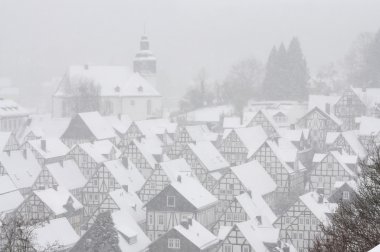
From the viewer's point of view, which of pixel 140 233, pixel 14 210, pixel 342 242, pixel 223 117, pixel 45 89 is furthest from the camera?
pixel 45 89

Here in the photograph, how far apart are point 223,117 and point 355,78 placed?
1723 centimetres

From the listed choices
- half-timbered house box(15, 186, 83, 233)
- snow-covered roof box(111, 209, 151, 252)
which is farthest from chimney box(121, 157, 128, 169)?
snow-covered roof box(111, 209, 151, 252)

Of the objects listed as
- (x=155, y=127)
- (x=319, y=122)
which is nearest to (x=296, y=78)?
(x=319, y=122)

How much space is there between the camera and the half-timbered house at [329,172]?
6744cm

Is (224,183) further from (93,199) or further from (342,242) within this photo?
(342,242)

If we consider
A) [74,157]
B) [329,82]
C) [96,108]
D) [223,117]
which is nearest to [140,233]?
[74,157]

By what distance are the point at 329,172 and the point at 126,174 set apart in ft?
44.5

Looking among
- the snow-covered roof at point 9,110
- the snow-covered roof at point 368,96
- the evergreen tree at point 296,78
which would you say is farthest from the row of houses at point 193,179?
the snow-covered roof at point 9,110

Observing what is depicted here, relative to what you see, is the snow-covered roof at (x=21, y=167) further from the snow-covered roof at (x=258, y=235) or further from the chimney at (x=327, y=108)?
the chimney at (x=327, y=108)

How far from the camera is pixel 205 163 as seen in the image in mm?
71062

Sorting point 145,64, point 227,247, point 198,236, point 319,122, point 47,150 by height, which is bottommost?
point 227,247

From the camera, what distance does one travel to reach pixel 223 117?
3812 inches

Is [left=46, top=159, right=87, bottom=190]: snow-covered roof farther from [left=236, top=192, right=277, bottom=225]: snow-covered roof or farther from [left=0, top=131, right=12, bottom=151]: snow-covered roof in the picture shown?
[left=236, top=192, right=277, bottom=225]: snow-covered roof

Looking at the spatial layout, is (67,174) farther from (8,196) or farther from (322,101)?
(322,101)
